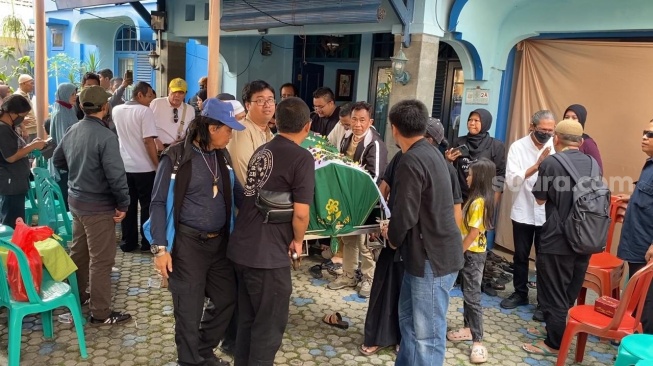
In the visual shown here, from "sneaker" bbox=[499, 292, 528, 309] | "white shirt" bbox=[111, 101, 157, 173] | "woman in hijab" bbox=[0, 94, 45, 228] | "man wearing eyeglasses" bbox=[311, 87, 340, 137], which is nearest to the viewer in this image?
"woman in hijab" bbox=[0, 94, 45, 228]

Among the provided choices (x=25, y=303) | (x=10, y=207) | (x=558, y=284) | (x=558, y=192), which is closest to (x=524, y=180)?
(x=558, y=192)

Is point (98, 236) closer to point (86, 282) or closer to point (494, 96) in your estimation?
point (86, 282)

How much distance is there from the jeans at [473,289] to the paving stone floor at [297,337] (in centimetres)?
23

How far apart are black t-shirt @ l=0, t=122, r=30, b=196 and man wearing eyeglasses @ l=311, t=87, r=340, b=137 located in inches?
119

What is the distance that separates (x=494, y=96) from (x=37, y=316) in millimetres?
5193

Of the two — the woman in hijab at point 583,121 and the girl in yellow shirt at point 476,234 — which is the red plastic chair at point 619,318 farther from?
the woman in hijab at point 583,121

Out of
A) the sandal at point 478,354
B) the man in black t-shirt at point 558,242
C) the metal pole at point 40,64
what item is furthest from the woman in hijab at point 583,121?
the metal pole at point 40,64

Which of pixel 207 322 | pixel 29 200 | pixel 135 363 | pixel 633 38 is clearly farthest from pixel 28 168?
pixel 633 38

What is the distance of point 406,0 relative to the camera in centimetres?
534

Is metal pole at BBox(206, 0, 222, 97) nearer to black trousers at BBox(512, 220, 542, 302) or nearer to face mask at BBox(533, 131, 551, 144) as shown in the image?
face mask at BBox(533, 131, 551, 144)

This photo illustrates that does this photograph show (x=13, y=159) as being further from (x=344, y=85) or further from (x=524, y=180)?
(x=344, y=85)

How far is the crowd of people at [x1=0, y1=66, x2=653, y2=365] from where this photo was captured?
273 centimetres

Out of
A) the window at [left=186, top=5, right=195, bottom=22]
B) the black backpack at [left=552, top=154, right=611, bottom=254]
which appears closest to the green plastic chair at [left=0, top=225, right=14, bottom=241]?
the black backpack at [left=552, top=154, right=611, bottom=254]

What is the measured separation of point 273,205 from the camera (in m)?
2.64
